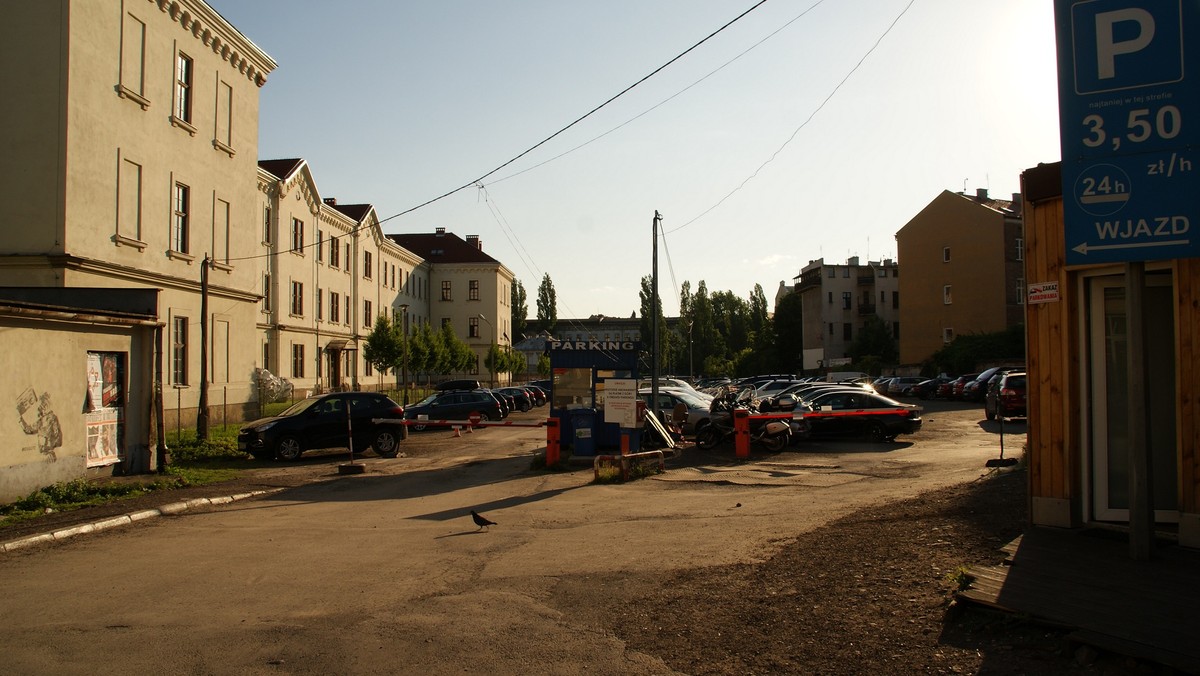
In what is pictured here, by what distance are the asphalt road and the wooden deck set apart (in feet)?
8.17

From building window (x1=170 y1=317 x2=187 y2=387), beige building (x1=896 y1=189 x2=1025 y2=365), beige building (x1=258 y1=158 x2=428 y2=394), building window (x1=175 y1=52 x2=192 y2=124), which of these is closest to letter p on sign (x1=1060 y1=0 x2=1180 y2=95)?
building window (x1=170 y1=317 x2=187 y2=387)

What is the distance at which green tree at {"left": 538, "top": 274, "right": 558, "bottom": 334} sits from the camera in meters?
114

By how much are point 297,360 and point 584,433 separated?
121 feet

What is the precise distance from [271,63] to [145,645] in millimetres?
32696

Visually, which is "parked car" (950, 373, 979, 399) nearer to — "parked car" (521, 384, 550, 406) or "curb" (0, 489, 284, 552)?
"parked car" (521, 384, 550, 406)

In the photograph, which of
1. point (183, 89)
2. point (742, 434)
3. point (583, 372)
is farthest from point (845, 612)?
point (183, 89)

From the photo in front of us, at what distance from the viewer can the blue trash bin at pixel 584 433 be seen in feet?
62.3

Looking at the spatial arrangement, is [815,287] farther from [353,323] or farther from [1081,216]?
[1081,216]

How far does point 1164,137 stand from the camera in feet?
21.6

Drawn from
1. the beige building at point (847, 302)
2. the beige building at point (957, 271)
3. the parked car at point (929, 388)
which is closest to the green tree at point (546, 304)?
the beige building at point (847, 302)

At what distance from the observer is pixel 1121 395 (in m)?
7.98

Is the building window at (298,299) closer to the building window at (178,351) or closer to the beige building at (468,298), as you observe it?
the building window at (178,351)

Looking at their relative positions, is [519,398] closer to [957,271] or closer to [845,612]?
[957,271]

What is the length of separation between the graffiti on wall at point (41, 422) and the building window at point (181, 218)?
1514cm
